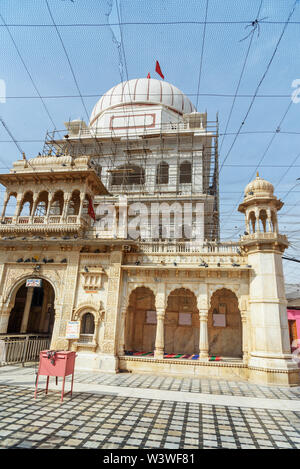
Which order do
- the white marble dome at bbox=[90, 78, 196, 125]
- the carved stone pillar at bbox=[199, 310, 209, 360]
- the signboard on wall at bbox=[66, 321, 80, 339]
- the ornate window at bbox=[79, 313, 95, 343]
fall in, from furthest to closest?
the white marble dome at bbox=[90, 78, 196, 125] < the ornate window at bbox=[79, 313, 95, 343] < the carved stone pillar at bbox=[199, 310, 209, 360] < the signboard on wall at bbox=[66, 321, 80, 339]

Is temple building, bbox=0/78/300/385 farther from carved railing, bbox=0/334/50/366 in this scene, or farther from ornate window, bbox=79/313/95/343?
carved railing, bbox=0/334/50/366

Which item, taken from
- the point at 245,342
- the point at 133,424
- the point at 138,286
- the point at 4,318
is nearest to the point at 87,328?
the point at 138,286

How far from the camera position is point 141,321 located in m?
17.3

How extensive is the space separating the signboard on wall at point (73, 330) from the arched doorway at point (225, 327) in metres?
7.74

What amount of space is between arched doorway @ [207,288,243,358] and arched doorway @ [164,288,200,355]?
95 cm

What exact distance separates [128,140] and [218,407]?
2354 cm

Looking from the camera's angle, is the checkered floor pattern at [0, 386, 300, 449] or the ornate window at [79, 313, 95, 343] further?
the ornate window at [79, 313, 95, 343]

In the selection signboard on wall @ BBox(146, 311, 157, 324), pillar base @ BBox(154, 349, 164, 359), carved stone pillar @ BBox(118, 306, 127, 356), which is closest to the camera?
pillar base @ BBox(154, 349, 164, 359)

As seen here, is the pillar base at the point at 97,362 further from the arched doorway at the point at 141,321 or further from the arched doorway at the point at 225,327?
the arched doorway at the point at 225,327

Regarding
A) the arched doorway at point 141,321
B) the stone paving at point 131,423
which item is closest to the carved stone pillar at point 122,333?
the arched doorway at point 141,321

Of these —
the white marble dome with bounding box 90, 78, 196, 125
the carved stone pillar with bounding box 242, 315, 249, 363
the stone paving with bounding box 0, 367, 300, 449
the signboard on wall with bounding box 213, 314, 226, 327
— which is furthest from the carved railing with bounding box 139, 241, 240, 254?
the white marble dome with bounding box 90, 78, 196, 125

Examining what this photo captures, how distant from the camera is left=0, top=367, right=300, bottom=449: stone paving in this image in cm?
554

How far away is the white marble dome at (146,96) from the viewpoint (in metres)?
29.0

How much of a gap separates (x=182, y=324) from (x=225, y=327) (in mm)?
2584
